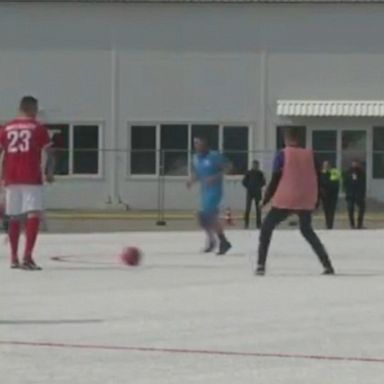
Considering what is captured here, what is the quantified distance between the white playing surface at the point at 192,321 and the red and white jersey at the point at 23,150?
98 centimetres

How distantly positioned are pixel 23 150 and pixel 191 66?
32787mm

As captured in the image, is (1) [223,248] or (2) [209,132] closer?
(1) [223,248]

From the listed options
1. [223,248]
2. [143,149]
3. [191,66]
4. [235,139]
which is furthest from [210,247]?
[235,139]

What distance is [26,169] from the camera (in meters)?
16.4

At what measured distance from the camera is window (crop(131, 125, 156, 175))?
47375mm

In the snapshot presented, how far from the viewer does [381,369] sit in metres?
9.80

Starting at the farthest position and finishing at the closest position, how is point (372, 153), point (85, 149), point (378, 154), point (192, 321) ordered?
point (85, 149) < point (378, 154) < point (372, 153) < point (192, 321)

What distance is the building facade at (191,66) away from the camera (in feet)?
161

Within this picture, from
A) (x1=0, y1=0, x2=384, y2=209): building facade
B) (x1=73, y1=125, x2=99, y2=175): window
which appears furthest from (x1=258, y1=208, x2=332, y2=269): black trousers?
(x1=0, y1=0, x2=384, y2=209): building facade

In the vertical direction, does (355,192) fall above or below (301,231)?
below

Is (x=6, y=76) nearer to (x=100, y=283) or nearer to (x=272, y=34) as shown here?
(x=272, y=34)

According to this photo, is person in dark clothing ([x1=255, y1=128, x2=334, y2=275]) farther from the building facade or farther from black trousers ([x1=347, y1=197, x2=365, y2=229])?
the building facade

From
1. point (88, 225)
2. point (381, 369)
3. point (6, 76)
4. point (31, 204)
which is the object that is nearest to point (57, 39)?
point (6, 76)

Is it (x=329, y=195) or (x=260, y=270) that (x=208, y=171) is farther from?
(x=329, y=195)
